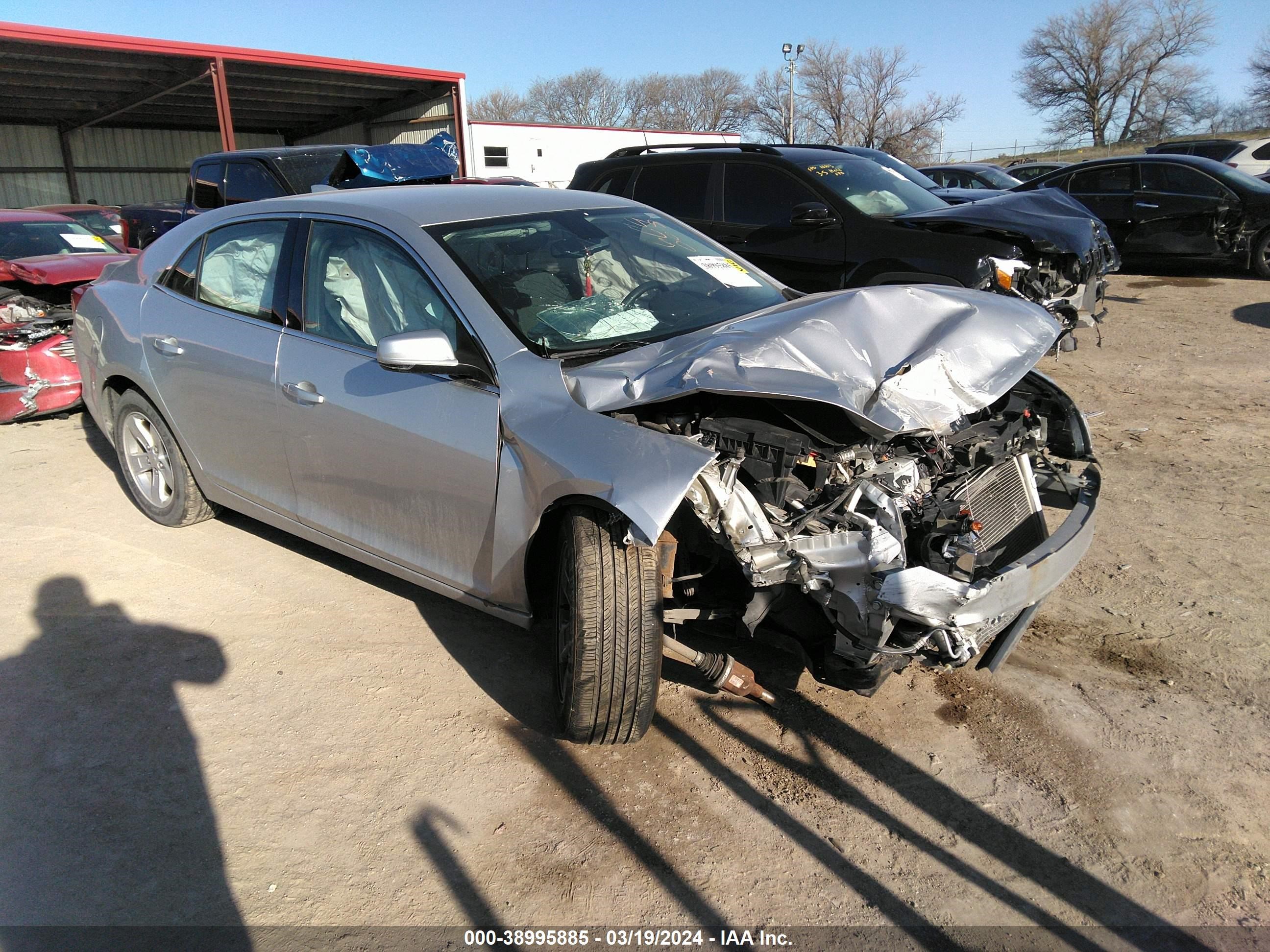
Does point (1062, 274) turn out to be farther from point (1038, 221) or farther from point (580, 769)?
point (580, 769)

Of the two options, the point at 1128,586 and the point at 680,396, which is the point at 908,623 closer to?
the point at 680,396

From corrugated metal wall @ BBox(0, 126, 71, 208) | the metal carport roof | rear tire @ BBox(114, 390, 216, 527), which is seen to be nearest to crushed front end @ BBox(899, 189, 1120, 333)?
rear tire @ BBox(114, 390, 216, 527)

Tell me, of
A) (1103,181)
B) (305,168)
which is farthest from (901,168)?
(305,168)

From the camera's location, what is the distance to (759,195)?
24.0 feet

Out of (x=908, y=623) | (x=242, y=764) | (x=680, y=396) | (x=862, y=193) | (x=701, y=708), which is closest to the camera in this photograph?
(x=908, y=623)

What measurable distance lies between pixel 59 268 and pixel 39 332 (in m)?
0.80

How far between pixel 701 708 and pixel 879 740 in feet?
2.12

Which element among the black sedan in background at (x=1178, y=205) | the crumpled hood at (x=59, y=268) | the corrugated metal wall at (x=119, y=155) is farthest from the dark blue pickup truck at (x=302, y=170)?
the corrugated metal wall at (x=119, y=155)

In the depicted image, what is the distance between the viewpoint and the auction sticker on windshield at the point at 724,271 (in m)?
4.02

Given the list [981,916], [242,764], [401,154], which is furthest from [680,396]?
[401,154]

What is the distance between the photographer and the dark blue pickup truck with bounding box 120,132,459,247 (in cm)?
771

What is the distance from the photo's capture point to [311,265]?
147 inches

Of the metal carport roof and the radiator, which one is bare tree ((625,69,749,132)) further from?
the radiator

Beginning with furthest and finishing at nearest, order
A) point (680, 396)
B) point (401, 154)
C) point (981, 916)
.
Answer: point (401, 154) < point (680, 396) < point (981, 916)
